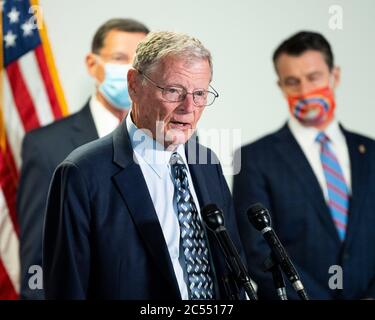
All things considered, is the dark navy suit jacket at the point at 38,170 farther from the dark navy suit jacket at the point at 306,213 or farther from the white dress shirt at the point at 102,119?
the dark navy suit jacket at the point at 306,213

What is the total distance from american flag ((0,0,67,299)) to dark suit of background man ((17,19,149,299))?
89 mm

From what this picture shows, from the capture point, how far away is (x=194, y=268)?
2062mm

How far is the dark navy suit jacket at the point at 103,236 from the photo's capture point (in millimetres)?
1972

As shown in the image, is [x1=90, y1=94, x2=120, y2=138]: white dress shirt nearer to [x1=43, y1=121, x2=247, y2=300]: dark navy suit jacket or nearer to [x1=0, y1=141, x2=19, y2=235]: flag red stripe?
[x1=0, y1=141, x2=19, y2=235]: flag red stripe

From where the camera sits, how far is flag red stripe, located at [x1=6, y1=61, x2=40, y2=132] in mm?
3170

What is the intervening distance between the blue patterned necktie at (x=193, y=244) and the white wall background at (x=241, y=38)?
0.86 m

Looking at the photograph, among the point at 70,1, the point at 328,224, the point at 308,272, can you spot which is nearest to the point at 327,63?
the point at 328,224

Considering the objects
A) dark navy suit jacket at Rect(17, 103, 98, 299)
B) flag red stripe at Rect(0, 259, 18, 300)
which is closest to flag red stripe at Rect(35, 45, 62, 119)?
dark navy suit jacket at Rect(17, 103, 98, 299)

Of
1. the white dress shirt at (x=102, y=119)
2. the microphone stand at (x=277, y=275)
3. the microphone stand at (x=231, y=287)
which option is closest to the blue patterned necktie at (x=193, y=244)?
the microphone stand at (x=231, y=287)

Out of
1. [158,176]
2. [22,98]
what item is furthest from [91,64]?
[158,176]

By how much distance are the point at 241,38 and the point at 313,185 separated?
69 centimetres

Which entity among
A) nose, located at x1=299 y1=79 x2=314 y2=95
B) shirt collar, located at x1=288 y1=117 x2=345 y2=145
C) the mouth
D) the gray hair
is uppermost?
the gray hair

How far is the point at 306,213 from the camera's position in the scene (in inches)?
120
